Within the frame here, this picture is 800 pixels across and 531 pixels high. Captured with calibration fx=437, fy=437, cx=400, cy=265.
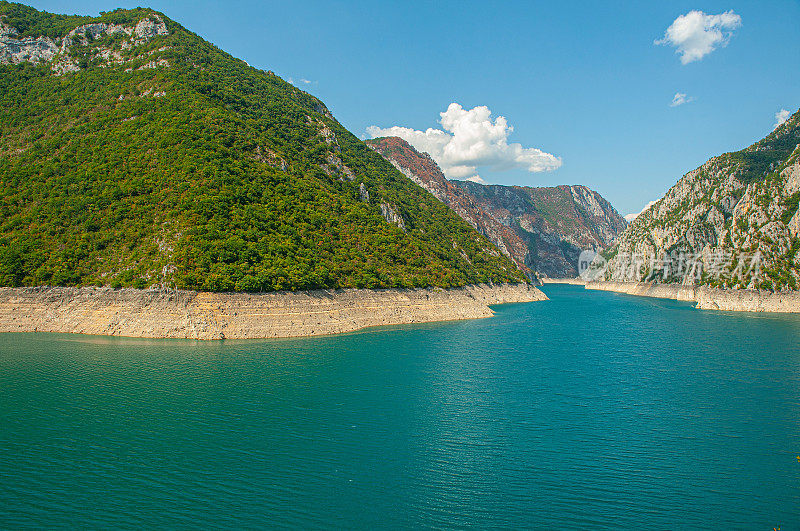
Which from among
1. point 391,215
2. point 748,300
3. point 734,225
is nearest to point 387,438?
point 391,215

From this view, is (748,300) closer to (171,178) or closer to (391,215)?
(391,215)

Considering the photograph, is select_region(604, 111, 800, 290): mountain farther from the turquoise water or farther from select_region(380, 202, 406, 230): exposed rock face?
select_region(380, 202, 406, 230): exposed rock face

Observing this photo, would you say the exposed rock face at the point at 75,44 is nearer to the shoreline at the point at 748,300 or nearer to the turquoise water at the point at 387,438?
the turquoise water at the point at 387,438

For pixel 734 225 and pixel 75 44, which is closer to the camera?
pixel 75 44

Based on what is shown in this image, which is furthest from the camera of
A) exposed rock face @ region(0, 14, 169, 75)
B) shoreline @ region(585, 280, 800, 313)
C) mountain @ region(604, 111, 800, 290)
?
mountain @ region(604, 111, 800, 290)

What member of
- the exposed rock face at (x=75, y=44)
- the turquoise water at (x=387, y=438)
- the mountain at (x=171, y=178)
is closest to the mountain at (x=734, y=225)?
the mountain at (x=171, y=178)

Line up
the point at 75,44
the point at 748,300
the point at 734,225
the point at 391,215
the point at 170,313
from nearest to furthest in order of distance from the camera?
1. the point at 170,313
2. the point at 75,44
3. the point at 391,215
4. the point at 748,300
5. the point at 734,225

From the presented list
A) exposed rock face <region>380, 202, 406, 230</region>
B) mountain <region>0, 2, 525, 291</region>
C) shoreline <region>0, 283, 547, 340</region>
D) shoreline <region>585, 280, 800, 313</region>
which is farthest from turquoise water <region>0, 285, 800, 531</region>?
shoreline <region>585, 280, 800, 313</region>

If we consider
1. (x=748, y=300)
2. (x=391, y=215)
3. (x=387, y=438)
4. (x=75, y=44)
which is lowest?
(x=387, y=438)
